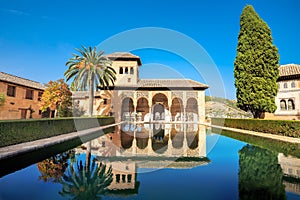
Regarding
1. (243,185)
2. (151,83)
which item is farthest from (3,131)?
(151,83)

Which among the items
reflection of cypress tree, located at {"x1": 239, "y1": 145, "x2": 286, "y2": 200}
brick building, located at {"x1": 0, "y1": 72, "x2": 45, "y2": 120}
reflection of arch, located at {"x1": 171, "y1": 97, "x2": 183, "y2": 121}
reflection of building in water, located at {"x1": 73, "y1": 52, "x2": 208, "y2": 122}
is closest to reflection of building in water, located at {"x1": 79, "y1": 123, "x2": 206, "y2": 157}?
reflection of cypress tree, located at {"x1": 239, "y1": 145, "x2": 286, "y2": 200}

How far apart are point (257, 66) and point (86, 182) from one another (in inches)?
709

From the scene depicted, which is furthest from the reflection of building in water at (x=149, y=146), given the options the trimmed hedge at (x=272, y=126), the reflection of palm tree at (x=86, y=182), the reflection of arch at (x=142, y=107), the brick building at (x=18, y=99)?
the reflection of arch at (x=142, y=107)

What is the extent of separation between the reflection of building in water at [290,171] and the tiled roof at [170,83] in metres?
19.9

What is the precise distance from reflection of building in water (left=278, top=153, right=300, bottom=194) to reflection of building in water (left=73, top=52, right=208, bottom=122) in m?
19.1

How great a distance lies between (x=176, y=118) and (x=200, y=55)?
1351 centimetres

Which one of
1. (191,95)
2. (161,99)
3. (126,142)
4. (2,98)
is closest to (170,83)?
(161,99)

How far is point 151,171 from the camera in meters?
4.86

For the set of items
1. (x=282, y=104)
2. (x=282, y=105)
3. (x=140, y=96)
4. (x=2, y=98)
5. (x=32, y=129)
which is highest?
(x=140, y=96)

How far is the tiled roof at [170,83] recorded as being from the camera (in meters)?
26.1

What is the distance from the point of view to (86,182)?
13.0 feet

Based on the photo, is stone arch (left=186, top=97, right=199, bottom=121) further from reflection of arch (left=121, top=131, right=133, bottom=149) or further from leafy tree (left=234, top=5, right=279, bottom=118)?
reflection of arch (left=121, top=131, right=133, bottom=149)

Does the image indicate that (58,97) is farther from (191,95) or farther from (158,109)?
(191,95)

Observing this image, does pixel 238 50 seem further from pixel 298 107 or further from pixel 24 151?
pixel 24 151
